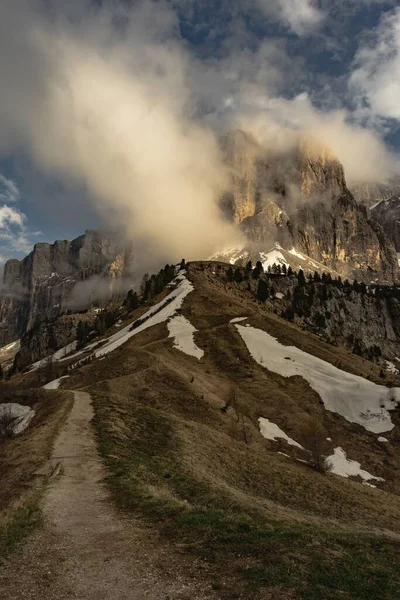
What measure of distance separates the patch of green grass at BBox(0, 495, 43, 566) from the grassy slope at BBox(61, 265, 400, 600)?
397 centimetres

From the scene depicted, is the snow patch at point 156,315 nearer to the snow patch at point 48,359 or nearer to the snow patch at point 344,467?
the snow patch at point 48,359

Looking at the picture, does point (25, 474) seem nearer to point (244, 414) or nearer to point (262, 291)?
point (244, 414)

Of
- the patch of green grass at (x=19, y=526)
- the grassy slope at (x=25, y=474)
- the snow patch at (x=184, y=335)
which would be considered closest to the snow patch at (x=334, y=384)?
the snow patch at (x=184, y=335)

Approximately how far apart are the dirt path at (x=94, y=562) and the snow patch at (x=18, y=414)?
83.8 feet

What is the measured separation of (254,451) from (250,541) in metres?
27.5

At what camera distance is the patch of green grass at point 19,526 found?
14.4 meters

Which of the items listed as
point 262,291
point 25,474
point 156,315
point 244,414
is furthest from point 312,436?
point 262,291

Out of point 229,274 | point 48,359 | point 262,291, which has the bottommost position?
point 48,359

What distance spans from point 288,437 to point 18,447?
131 ft

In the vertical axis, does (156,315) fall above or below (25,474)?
above

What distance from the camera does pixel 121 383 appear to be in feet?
201

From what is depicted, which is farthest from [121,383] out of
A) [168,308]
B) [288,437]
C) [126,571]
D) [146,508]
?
[168,308]

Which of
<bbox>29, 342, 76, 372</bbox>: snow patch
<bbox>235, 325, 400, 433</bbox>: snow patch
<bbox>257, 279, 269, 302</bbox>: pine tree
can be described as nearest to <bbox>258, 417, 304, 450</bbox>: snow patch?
<bbox>235, 325, 400, 433</bbox>: snow patch

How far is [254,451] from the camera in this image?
40.9 m
